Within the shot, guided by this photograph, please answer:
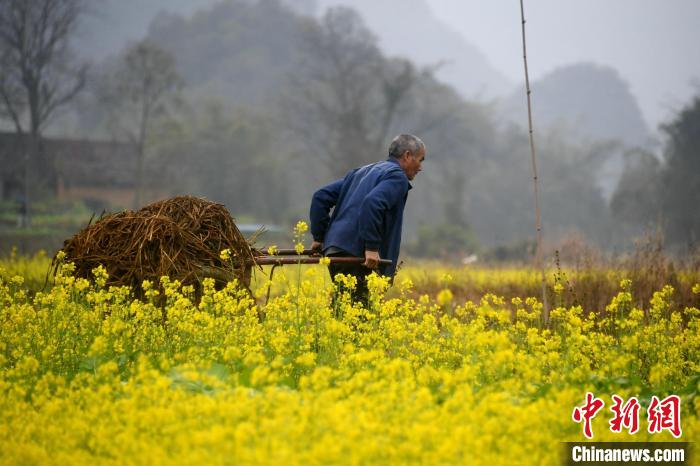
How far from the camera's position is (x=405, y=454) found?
3572 millimetres

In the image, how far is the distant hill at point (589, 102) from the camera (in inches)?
4830

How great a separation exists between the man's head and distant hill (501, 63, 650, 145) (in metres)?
115

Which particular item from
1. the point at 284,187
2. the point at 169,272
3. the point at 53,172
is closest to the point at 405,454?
the point at 169,272

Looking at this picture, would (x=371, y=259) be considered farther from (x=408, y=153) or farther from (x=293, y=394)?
(x=293, y=394)

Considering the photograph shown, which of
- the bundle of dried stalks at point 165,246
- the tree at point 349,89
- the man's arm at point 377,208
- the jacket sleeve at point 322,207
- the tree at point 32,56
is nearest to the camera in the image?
the bundle of dried stalks at point 165,246

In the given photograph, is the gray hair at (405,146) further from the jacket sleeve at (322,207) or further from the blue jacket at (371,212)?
the jacket sleeve at (322,207)

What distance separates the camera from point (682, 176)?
38.8 metres

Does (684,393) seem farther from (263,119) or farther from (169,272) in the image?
(263,119)

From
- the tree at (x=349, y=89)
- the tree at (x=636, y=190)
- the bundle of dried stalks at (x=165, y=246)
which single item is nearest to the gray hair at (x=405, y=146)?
the bundle of dried stalks at (x=165, y=246)

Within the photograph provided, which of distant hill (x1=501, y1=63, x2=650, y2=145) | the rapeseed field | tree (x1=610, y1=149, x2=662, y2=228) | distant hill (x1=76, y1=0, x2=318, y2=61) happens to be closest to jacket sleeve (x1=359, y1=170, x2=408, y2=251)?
the rapeseed field

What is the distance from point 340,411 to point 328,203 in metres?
4.30

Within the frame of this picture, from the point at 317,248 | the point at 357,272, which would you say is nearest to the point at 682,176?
the point at 317,248

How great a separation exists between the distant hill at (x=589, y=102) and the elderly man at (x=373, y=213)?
115 meters

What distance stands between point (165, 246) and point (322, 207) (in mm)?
1718
